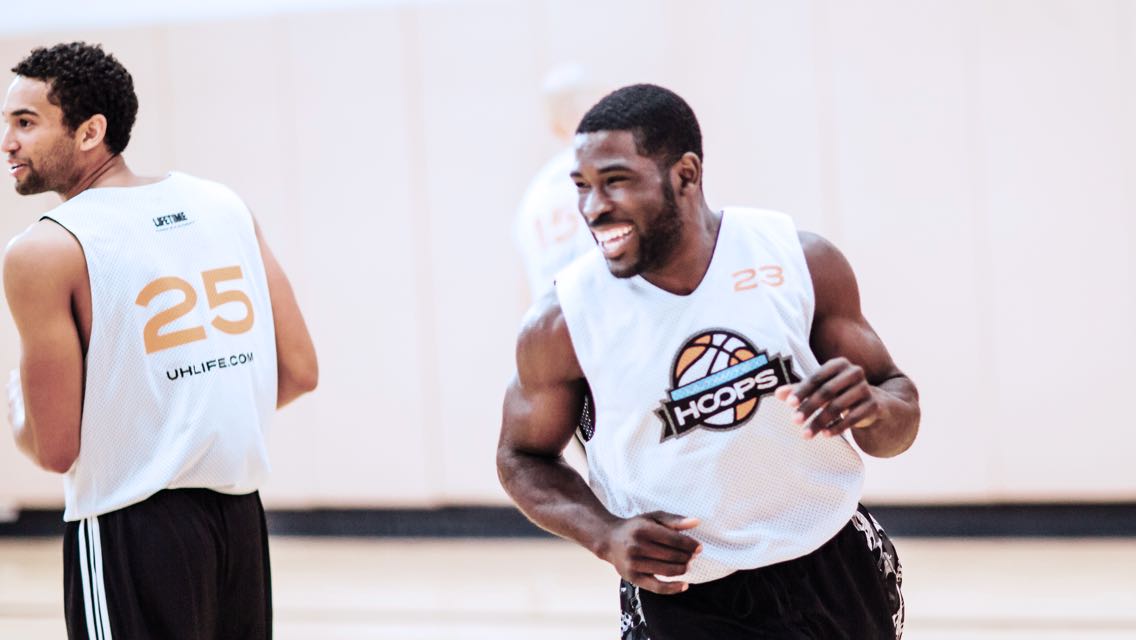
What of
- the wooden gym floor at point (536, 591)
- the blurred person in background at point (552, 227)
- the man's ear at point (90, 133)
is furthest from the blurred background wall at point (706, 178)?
the man's ear at point (90, 133)

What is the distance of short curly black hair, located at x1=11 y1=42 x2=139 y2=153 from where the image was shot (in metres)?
2.72

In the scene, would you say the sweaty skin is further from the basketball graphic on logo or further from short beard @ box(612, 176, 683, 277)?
the basketball graphic on logo

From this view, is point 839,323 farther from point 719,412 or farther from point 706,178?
point 706,178

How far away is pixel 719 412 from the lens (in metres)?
2.28

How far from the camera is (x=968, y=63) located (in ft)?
20.4

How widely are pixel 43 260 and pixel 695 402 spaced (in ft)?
4.22

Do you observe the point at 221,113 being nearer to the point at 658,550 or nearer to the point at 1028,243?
the point at 1028,243

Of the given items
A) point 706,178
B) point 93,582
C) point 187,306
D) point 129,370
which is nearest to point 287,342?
point 187,306

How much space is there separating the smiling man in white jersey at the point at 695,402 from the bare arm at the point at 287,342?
68 centimetres

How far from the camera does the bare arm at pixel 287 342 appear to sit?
9.60 feet

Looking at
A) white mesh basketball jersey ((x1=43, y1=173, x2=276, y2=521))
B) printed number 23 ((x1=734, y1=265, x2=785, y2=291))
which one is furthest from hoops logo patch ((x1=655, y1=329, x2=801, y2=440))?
white mesh basketball jersey ((x1=43, y1=173, x2=276, y2=521))

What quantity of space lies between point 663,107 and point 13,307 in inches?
51.3

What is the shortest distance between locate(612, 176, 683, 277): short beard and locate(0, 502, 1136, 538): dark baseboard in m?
4.50

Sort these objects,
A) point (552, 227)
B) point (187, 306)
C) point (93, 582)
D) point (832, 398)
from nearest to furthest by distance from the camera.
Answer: point (832, 398) < point (93, 582) < point (187, 306) < point (552, 227)
